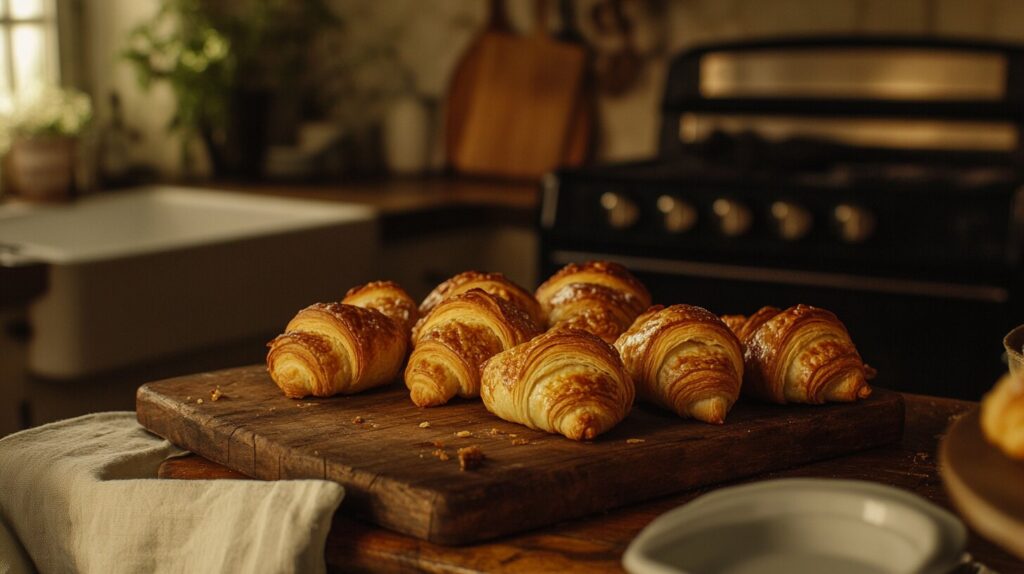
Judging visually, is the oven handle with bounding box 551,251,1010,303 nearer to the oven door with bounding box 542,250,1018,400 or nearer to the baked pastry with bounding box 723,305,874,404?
the oven door with bounding box 542,250,1018,400

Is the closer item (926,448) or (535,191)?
(926,448)

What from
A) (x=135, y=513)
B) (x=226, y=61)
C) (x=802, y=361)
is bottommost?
(x=135, y=513)

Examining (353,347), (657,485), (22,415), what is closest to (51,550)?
(353,347)

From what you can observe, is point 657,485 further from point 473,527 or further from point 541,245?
point 541,245

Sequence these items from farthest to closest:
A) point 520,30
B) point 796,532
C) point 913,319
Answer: point 520,30, point 913,319, point 796,532

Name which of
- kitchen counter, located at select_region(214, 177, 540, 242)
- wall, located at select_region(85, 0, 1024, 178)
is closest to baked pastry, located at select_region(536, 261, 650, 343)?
kitchen counter, located at select_region(214, 177, 540, 242)

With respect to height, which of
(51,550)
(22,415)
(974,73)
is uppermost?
(974,73)

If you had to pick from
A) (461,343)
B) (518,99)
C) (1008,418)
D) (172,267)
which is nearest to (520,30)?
(518,99)

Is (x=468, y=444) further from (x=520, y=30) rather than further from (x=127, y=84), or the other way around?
(x=127, y=84)
